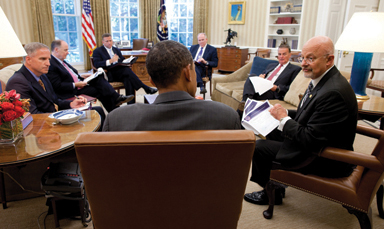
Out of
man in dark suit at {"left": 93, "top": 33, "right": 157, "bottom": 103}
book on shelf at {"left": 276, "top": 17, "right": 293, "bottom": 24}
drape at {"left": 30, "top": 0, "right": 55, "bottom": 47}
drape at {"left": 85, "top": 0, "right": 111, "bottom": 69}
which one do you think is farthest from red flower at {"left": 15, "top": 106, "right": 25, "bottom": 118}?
book on shelf at {"left": 276, "top": 17, "right": 293, "bottom": 24}

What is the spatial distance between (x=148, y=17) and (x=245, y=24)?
305 cm

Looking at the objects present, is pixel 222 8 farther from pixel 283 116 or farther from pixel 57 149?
pixel 57 149

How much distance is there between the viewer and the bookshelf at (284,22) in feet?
23.2

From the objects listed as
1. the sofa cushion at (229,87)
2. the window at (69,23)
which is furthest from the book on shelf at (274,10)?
the window at (69,23)

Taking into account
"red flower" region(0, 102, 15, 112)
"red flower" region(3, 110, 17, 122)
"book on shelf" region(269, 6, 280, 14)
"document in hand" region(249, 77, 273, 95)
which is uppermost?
"book on shelf" region(269, 6, 280, 14)

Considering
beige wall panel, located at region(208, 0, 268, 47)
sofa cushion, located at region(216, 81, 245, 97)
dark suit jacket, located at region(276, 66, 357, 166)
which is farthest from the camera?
beige wall panel, located at region(208, 0, 268, 47)

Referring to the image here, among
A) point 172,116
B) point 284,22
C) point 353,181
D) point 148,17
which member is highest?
point 148,17

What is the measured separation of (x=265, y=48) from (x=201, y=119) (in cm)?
739

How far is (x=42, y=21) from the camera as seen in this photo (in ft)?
22.5

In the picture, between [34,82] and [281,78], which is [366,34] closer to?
[281,78]

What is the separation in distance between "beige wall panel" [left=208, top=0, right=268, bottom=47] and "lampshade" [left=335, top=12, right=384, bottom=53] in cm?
579

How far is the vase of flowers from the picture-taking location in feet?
5.08

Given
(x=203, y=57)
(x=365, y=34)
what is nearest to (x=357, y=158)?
(x=365, y=34)

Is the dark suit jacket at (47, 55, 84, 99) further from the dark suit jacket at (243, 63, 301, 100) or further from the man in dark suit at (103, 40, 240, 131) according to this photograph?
the man in dark suit at (103, 40, 240, 131)
